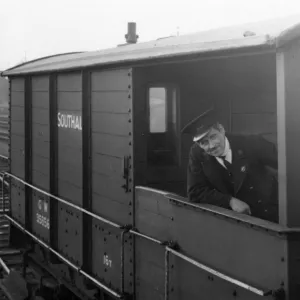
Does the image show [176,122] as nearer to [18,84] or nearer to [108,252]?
[108,252]

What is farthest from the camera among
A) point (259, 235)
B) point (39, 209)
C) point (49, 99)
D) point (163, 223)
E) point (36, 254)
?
point (36, 254)

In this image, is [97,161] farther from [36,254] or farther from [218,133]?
[36,254]

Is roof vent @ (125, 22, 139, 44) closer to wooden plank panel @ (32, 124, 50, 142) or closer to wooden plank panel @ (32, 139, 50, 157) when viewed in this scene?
wooden plank panel @ (32, 124, 50, 142)

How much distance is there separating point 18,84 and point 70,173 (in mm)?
2703

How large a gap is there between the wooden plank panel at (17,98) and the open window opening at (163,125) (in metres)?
3.49

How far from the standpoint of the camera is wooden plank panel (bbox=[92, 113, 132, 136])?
572 cm

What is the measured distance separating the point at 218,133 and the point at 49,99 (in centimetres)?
368

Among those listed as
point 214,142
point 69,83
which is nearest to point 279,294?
point 214,142

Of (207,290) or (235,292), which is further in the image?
(207,290)

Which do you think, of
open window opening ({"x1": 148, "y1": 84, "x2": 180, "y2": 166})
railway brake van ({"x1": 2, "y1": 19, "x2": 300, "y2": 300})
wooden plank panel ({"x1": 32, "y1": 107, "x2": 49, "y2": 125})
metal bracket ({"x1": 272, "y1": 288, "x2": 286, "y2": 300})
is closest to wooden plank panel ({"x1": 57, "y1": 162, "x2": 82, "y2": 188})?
railway brake van ({"x1": 2, "y1": 19, "x2": 300, "y2": 300})

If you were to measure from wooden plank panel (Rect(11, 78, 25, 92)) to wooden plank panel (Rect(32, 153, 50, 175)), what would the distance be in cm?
109

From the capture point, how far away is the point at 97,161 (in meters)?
6.41

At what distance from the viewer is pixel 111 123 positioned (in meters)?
6.04

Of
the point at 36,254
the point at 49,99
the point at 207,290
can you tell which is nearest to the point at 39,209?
the point at 36,254
